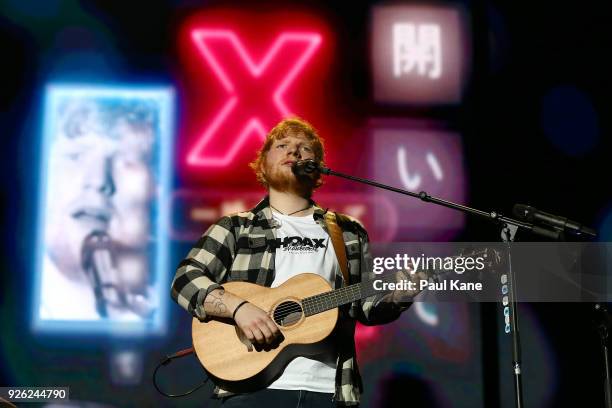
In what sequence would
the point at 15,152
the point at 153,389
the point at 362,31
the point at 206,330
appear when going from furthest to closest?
the point at 362,31 → the point at 15,152 → the point at 153,389 → the point at 206,330

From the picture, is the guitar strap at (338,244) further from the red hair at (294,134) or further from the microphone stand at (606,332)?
the microphone stand at (606,332)

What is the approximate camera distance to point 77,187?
14.9 ft

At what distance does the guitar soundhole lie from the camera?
2549 millimetres

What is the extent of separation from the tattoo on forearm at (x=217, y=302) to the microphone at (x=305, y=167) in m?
0.56

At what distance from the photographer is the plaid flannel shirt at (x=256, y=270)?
257 centimetres

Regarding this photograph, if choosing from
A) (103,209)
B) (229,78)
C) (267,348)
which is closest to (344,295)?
(267,348)

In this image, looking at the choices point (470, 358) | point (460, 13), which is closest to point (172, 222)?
point (470, 358)

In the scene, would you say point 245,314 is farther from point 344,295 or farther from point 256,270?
point 344,295

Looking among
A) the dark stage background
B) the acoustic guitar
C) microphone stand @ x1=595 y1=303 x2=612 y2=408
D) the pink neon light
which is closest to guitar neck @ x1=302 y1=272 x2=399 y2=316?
the acoustic guitar

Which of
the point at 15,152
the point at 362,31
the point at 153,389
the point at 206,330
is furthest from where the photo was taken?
the point at 362,31

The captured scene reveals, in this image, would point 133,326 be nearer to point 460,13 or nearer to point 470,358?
point 470,358

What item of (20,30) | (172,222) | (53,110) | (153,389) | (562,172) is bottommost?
(153,389)

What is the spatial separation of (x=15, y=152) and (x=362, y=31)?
2.50m

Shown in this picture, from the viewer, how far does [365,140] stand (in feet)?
15.6
